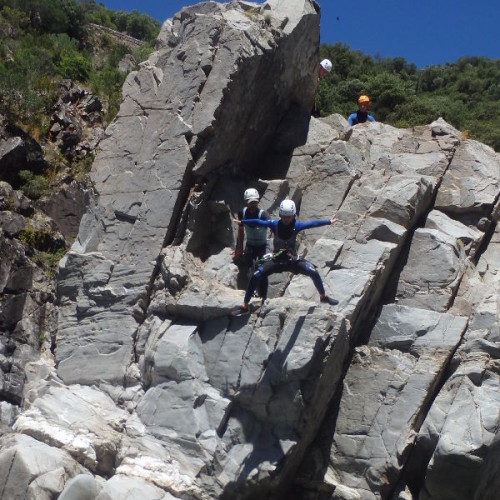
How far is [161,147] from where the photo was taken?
15297 mm

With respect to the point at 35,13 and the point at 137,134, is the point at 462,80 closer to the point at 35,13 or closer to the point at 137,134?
the point at 35,13

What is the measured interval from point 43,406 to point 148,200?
4346mm

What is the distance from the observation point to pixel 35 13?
3494cm

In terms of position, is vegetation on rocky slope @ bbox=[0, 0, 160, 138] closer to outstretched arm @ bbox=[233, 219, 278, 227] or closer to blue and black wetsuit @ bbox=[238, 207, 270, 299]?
blue and black wetsuit @ bbox=[238, 207, 270, 299]

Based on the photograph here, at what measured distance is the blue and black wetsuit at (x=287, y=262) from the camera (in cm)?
1244

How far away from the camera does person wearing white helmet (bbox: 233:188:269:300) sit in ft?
44.5

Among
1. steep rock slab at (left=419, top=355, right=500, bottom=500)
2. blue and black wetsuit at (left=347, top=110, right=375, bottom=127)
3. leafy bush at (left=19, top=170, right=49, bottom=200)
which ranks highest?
blue and black wetsuit at (left=347, top=110, right=375, bottom=127)

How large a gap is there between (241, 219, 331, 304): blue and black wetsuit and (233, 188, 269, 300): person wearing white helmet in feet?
1.63

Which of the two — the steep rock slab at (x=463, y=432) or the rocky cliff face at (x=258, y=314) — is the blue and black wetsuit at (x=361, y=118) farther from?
the steep rock slab at (x=463, y=432)

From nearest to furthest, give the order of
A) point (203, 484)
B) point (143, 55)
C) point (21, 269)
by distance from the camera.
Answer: point (203, 484), point (21, 269), point (143, 55)

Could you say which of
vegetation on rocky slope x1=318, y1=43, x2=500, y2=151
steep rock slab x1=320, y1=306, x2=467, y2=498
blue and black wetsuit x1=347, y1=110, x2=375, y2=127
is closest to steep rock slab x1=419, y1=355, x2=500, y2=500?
steep rock slab x1=320, y1=306, x2=467, y2=498

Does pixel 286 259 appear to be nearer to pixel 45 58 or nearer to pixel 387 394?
pixel 387 394

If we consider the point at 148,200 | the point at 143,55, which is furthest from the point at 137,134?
the point at 143,55

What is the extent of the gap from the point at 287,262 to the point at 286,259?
0.16ft
